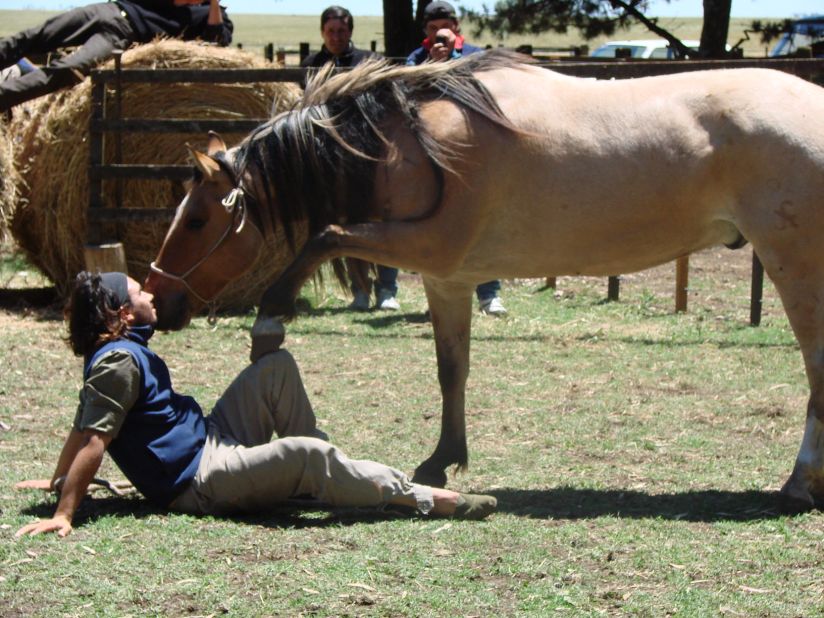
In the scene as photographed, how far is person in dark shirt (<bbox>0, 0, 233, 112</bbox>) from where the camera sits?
956 centimetres

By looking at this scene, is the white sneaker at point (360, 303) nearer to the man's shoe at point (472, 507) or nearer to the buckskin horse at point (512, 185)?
the buckskin horse at point (512, 185)

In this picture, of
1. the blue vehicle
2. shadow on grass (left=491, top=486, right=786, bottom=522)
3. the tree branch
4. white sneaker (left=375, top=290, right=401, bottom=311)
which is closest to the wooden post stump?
white sneaker (left=375, top=290, right=401, bottom=311)

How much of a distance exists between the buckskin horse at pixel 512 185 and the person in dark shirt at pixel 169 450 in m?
0.51

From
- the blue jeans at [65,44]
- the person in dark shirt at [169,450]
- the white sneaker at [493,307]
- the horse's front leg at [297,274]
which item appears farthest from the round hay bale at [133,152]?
the person in dark shirt at [169,450]

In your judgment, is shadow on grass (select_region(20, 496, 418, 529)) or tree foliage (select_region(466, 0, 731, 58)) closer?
shadow on grass (select_region(20, 496, 418, 529))

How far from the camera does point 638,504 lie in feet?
16.1

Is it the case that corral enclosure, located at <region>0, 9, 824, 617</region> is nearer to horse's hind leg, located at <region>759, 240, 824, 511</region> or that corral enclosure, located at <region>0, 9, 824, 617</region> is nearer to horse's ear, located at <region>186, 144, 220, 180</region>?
horse's hind leg, located at <region>759, 240, 824, 511</region>

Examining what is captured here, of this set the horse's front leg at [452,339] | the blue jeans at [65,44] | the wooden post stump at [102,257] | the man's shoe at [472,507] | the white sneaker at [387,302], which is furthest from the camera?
the white sneaker at [387,302]

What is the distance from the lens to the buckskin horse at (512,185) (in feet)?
15.9

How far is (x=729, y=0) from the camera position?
564 inches

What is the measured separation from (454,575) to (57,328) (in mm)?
5887

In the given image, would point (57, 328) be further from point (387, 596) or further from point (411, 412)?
point (387, 596)

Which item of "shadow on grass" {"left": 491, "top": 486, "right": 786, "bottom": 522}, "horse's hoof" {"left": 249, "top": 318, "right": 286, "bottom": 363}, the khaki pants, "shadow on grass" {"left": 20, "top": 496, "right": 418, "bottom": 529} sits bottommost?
"shadow on grass" {"left": 491, "top": 486, "right": 786, "bottom": 522}

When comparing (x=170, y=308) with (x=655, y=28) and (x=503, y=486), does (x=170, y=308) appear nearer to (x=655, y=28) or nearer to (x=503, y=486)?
(x=503, y=486)
